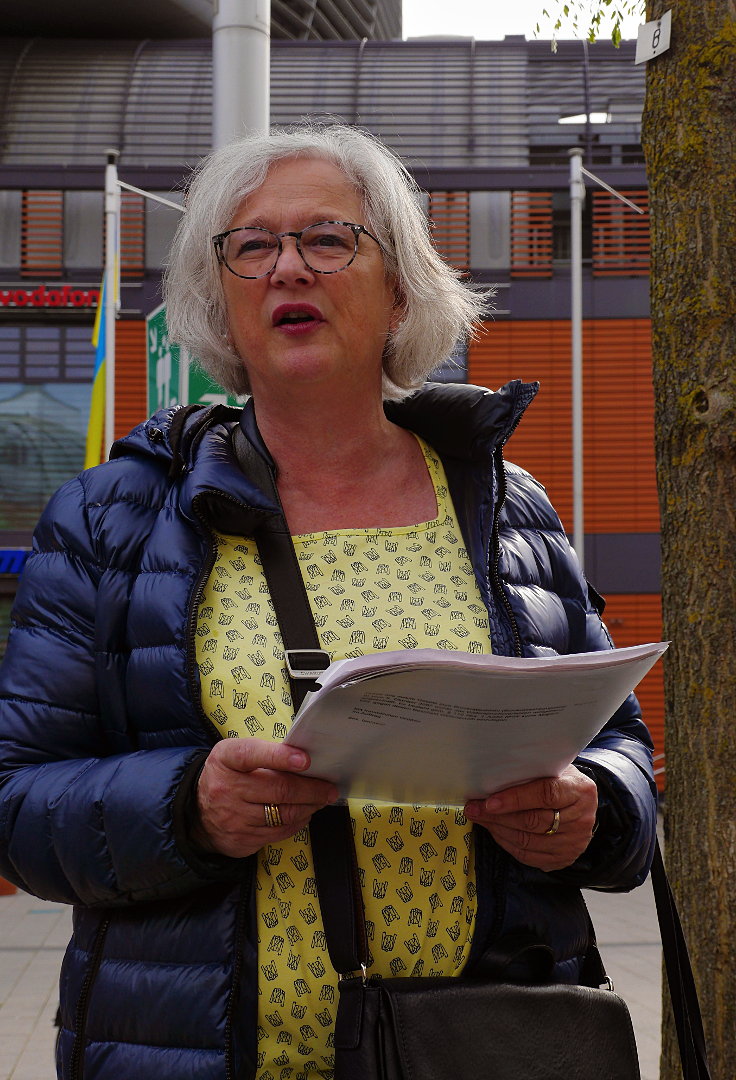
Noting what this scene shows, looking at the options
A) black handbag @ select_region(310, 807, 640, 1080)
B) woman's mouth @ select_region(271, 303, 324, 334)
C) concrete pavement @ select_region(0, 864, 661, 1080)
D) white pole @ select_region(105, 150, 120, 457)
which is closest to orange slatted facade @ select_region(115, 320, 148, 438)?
white pole @ select_region(105, 150, 120, 457)

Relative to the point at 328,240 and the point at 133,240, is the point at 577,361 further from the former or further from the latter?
the point at 328,240

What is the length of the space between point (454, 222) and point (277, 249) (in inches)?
689

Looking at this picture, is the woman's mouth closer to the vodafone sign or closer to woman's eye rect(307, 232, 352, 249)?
woman's eye rect(307, 232, 352, 249)

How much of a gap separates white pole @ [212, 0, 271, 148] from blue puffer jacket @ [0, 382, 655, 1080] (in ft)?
11.2

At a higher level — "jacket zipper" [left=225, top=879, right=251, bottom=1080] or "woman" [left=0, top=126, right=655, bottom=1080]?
"woman" [left=0, top=126, right=655, bottom=1080]

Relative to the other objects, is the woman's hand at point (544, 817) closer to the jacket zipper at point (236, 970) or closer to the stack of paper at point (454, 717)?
the stack of paper at point (454, 717)

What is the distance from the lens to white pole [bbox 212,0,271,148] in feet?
16.9

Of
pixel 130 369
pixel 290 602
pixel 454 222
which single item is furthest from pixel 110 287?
pixel 290 602

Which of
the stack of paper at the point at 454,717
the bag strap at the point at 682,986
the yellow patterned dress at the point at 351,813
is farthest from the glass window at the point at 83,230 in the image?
the stack of paper at the point at 454,717

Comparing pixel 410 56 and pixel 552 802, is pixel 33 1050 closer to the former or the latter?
pixel 552 802

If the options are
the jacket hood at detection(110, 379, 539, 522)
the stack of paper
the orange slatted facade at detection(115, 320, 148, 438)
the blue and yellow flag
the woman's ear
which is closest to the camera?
the stack of paper

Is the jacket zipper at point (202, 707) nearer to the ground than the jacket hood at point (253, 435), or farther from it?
nearer to the ground

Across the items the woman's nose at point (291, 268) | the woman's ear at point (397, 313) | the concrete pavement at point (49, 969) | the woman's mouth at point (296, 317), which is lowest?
the concrete pavement at point (49, 969)

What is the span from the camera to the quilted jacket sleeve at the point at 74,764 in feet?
5.54
